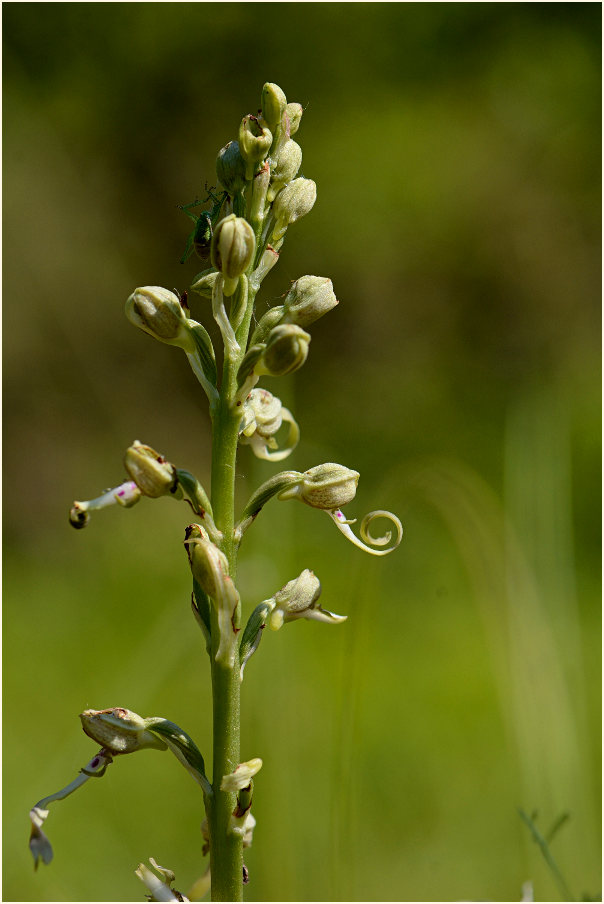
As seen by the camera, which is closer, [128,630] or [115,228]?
[128,630]

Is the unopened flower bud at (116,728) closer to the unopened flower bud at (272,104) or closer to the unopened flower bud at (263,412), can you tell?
the unopened flower bud at (263,412)

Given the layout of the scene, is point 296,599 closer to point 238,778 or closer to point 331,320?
point 238,778

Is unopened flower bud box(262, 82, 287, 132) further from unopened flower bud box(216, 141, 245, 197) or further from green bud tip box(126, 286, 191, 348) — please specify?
green bud tip box(126, 286, 191, 348)

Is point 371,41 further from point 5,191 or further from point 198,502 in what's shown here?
point 198,502


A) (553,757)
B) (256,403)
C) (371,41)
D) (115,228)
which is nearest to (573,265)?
(371,41)

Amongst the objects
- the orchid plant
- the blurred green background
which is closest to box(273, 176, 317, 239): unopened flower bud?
the orchid plant

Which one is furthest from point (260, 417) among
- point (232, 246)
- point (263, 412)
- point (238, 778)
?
point (238, 778)
